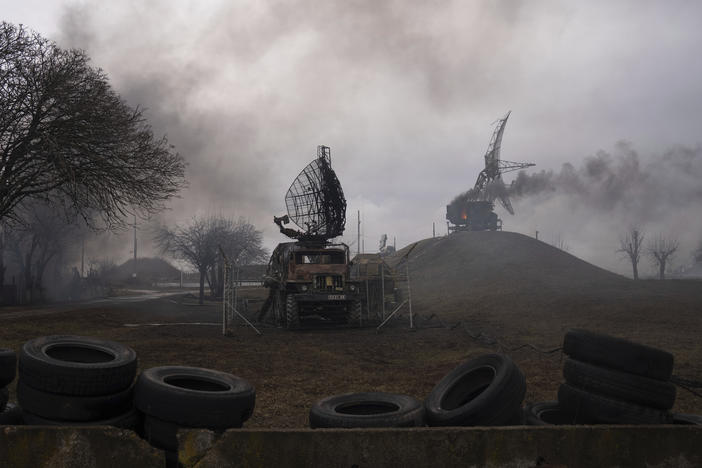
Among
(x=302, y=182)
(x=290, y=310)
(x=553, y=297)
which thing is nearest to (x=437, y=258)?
(x=553, y=297)

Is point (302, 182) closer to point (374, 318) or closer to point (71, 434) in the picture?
point (374, 318)

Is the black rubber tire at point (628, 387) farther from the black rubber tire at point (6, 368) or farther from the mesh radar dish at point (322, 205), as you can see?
the mesh radar dish at point (322, 205)

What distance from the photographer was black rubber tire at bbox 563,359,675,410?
A: 169 inches

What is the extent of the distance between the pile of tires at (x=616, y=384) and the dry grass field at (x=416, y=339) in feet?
8.44

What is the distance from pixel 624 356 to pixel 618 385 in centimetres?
28

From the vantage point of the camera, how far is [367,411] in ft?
16.6

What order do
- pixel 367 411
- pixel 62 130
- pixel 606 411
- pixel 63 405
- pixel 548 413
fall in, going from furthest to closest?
1. pixel 62 130
2. pixel 367 411
3. pixel 548 413
4. pixel 606 411
5. pixel 63 405

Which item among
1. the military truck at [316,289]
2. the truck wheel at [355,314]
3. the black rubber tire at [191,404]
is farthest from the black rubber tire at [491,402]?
the truck wheel at [355,314]

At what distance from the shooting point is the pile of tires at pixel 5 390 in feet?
14.6

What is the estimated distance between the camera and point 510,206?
6069cm

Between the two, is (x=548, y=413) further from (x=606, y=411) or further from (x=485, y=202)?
(x=485, y=202)

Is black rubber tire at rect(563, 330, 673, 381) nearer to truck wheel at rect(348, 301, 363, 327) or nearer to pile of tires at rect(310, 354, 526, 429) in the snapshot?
pile of tires at rect(310, 354, 526, 429)

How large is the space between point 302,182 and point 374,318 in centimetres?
684

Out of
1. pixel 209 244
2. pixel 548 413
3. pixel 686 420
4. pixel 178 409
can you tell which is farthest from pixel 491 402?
pixel 209 244
